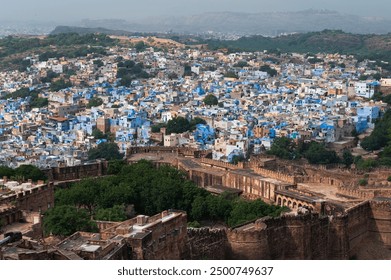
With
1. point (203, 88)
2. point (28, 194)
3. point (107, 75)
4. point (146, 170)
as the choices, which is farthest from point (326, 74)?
point (28, 194)

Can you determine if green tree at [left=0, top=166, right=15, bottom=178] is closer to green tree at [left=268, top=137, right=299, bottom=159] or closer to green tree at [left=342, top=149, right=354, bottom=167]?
green tree at [left=268, top=137, right=299, bottom=159]

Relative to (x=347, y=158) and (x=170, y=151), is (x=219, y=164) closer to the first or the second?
(x=170, y=151)

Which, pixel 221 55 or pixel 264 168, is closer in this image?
pixel 264 168

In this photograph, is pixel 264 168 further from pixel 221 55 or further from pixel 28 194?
pixel 221 55

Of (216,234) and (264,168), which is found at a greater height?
(216,234)

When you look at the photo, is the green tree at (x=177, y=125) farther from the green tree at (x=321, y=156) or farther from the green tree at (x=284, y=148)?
the green tree at (x=321, y=156)

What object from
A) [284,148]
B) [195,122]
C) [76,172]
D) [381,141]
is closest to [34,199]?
[76,172]
